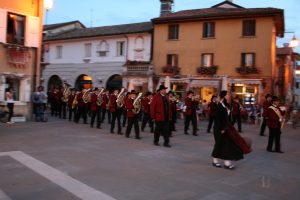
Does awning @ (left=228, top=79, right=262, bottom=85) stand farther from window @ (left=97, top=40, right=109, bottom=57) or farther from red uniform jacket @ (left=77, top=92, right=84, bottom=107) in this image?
red uniform jacket @ (left=77, top=92, right=84, bottom=107)

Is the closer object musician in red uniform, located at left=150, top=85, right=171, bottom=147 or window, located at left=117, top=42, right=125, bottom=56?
musician in red uniform, located at left=150, top=85, right=171, bottom=147

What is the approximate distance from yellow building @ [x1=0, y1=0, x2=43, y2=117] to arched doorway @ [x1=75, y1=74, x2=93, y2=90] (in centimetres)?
1831

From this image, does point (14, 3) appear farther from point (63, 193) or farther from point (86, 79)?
point (86, 79)

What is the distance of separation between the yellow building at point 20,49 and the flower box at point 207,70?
15.4m

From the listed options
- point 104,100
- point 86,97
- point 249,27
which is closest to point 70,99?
point 86,97

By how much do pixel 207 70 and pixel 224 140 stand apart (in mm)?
23183

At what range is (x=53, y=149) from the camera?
1099cm

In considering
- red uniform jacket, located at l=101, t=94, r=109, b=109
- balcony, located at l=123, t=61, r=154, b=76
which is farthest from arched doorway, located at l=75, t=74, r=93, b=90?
red uniform jacket, located at l=101, t=94, r=109, b=109

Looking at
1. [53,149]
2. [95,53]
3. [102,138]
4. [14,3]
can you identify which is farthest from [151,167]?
[95,53]

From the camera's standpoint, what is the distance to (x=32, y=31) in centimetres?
1964

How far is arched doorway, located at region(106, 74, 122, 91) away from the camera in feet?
119

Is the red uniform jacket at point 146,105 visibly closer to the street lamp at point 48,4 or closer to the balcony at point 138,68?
the street lamp at point 48,4

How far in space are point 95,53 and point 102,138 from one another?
2437 centimetres

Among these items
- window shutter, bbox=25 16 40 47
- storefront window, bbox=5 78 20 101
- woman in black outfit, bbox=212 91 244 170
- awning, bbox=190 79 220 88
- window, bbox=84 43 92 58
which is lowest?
woman in black outfit, bbox=212 91 244 170
